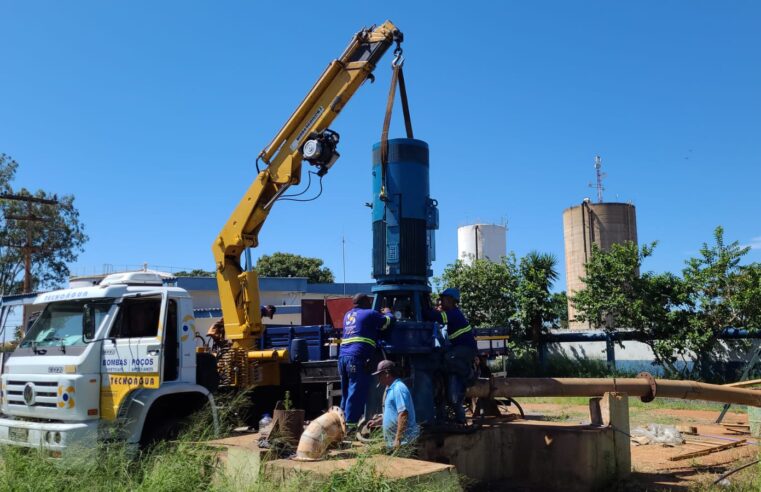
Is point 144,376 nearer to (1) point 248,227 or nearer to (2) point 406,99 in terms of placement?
(1) point 248,227

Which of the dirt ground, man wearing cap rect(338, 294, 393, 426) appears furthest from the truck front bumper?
the dirt ground

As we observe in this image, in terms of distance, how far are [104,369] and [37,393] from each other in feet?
2.77

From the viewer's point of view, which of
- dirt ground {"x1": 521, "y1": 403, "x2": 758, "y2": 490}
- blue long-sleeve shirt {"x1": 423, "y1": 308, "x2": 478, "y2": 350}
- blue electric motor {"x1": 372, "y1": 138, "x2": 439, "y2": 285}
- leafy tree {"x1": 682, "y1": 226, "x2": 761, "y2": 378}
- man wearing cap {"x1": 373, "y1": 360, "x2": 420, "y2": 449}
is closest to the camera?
man wearing cap {"x1": 373, "y1": 360, "x2": 420, "y2": 449}

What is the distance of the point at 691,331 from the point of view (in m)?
20.2

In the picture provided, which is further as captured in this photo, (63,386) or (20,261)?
(20,261)

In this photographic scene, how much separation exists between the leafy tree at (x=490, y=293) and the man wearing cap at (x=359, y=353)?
58.4ft

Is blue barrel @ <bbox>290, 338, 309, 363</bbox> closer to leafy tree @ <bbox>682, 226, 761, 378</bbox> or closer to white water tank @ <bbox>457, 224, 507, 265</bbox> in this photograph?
leafy tree @ <bbox>682, 226, 761, 378</bbox>

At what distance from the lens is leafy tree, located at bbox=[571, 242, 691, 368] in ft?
68.0

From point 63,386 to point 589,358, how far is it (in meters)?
20.5

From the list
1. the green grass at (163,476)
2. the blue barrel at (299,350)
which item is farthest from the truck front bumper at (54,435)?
the blue barrel at (299,350)

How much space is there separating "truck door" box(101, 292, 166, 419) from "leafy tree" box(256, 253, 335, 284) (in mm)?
39868

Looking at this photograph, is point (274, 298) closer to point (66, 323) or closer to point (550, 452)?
point (66, 323)

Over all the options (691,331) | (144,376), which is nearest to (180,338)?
(144,376)

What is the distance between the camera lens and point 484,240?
4134cm
